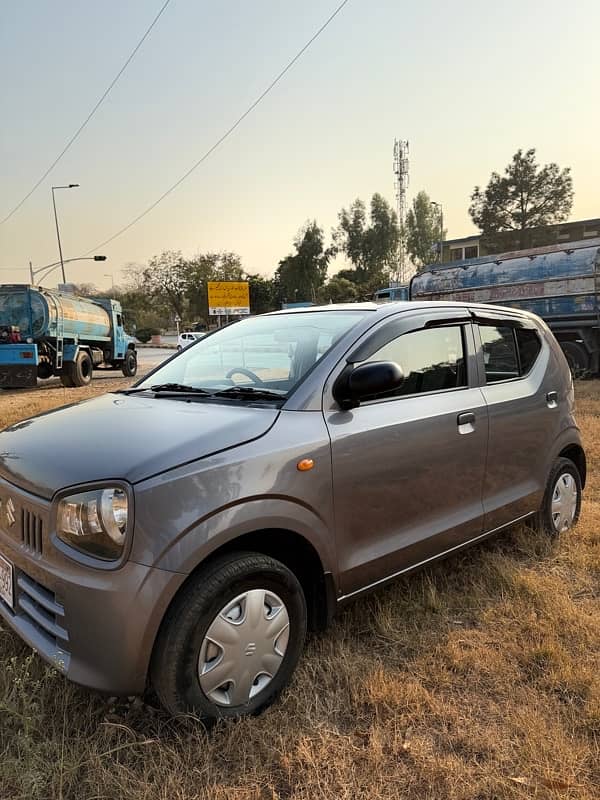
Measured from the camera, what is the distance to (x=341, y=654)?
8.61ft

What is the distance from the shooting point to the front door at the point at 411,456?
2506 mm

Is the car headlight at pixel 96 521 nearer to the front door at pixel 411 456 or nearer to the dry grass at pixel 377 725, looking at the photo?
the dry grass at pixel 377 725

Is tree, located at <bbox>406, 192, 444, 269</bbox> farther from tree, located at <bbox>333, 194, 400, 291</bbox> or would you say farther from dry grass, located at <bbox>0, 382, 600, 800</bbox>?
dry grass, located at <bbox>0, 382, 600, 800</bbox>

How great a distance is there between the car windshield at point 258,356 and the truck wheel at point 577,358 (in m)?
11.0

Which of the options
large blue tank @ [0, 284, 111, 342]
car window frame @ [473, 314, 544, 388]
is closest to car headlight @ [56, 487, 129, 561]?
car window frame @ [473, 314, 544, 388]

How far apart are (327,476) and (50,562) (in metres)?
1.09

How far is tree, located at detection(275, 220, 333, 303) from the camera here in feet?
168

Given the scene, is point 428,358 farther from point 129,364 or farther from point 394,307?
point 129,364

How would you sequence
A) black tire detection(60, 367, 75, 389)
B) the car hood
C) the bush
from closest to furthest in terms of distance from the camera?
the car hood
black tire detection(60, 367, 75, 389)
the bush

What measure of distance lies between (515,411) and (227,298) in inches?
1031

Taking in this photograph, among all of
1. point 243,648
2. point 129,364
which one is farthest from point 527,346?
point 129,364

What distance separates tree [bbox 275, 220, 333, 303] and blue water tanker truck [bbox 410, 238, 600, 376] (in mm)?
37003

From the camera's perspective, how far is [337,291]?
167ft

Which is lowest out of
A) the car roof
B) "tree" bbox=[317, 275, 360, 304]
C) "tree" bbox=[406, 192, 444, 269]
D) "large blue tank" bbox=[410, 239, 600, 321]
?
the car roof
